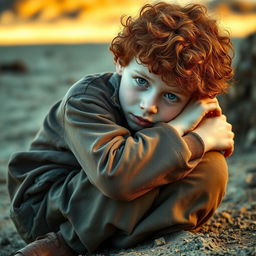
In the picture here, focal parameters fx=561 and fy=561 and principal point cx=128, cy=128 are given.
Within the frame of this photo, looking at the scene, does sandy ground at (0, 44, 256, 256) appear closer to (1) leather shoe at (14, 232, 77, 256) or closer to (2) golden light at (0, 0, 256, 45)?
(1) leather shoe at (14, 232, 77, 256)

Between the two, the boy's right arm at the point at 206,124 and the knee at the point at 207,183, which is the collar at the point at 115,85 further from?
the knee at the point at 207,183

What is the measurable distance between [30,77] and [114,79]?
7.44m

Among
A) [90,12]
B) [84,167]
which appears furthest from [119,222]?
[90,12]

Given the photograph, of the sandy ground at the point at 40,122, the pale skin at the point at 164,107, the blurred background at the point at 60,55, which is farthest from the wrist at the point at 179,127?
the blurred background at the point at 60,55

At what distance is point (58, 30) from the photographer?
17.8m

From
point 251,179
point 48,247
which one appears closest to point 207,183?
point 48,247

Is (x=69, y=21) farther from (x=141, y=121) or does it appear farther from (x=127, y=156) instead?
(x=127, y=156)

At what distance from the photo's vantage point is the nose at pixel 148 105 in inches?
98.3

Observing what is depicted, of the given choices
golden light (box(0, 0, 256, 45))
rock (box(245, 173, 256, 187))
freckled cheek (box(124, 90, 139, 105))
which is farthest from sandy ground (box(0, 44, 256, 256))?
golden light (box(0, 0, 256, 45))

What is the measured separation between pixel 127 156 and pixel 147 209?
1.12 ft

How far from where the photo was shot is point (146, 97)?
250 cm

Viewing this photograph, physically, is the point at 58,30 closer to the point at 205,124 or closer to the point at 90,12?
the point at 90,12

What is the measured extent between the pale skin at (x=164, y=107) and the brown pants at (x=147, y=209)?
0.11 metres

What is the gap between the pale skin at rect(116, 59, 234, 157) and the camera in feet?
8.25
